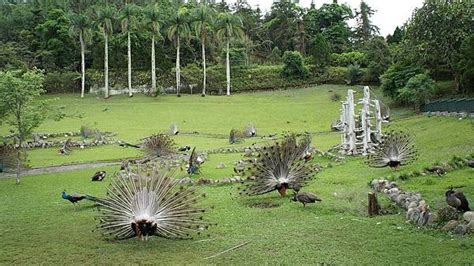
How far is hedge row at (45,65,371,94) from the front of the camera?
69688 mm

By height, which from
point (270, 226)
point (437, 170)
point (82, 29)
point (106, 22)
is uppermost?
point (106, 22)

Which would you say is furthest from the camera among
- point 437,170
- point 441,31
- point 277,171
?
point 441,31

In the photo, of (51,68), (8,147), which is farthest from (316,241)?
(51,68)

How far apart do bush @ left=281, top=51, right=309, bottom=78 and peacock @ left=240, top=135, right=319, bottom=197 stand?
54022mm

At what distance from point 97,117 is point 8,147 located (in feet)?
73.9

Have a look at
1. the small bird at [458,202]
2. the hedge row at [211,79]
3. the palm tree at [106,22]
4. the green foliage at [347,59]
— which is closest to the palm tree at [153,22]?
the palm tree at [106,22]

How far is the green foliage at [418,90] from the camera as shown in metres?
46.1

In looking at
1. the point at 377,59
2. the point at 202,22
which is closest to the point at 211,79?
the point at 202,22

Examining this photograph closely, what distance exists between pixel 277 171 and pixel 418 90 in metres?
32.9

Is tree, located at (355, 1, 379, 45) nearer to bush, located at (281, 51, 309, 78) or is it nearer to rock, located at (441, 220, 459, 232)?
bush, located at (281, 51, 309, 78)

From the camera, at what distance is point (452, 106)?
39.3m

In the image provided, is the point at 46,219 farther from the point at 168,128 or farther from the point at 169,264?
the point at 168,128

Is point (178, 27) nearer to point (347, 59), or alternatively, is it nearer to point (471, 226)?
point (347, 59)

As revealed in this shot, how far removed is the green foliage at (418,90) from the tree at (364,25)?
162 feet
